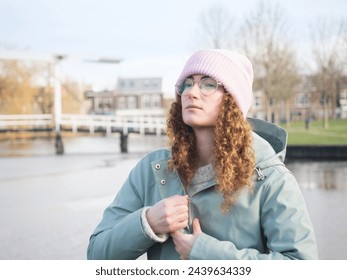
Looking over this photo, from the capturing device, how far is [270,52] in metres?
7.74

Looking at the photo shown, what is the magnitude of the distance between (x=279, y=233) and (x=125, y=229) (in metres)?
0.21

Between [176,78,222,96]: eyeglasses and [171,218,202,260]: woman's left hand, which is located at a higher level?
[176,78,222,96]: eyeglasses

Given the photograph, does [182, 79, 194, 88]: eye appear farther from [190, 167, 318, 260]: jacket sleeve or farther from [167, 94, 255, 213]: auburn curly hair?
[190, 167, 318, 260]: jacket sleeve

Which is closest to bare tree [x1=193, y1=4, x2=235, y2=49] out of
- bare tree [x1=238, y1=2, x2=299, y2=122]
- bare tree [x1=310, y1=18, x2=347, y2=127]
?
bare tree [x1=238, y1=2, x2=299, y2=122]

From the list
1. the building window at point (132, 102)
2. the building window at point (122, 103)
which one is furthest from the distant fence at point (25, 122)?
the building window at point (132, 102)

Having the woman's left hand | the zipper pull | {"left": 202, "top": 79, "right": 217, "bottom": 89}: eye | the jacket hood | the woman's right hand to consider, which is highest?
{"left": 202, "top": 79, "right": 217, "bottom": 89}: eye

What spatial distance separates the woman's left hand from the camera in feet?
2.36

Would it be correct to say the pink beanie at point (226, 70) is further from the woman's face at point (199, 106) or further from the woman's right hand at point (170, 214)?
the woman's right hand at point (170, 214)

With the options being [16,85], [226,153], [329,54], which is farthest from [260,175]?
[16,85]

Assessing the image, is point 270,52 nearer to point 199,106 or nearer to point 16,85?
point 199,106

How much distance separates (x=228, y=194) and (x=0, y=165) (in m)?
7.85

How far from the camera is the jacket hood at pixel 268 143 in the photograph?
2.41 feet
